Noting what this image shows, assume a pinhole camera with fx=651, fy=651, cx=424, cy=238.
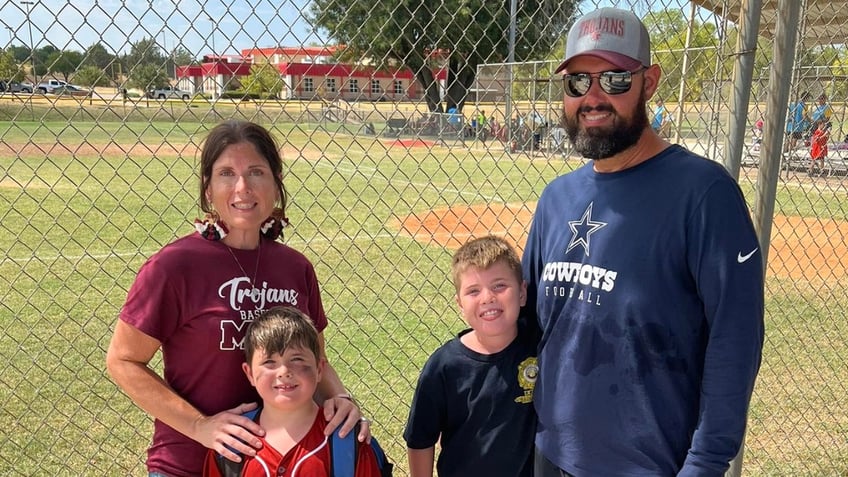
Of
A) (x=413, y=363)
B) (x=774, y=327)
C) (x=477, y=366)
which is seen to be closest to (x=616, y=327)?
(x=477, y=366)

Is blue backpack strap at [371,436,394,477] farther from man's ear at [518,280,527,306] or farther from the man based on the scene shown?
man's ear at [518,280,527,306]

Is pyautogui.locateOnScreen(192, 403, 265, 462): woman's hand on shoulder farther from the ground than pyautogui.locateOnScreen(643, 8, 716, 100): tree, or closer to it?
closer to it

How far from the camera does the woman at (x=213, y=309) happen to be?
1941 millimetres

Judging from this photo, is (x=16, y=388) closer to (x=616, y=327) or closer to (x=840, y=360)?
(x=616, y=327)

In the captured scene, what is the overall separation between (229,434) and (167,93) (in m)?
2.23

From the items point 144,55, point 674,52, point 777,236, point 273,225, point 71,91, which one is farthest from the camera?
point 777,236

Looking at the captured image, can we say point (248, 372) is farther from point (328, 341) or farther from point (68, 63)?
point (328, 341)

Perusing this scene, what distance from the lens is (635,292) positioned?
189cm

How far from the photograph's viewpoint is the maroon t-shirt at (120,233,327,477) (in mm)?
1939

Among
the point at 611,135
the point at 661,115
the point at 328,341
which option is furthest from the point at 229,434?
the point at 661,115

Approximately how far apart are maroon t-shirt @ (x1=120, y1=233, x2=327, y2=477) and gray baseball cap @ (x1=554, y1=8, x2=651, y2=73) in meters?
1.27

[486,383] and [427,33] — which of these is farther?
[427,33]

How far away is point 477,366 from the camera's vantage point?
91.0 inches

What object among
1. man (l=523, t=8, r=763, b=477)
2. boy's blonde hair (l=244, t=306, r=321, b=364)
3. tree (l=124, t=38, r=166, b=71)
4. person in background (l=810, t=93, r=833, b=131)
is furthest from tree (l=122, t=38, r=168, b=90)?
person in background (l=810, t=93, r=833, b=131)
